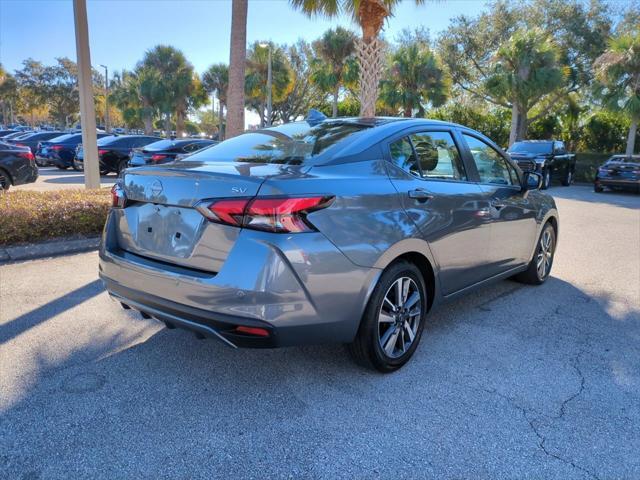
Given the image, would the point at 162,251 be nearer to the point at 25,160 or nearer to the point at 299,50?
the point at 25,160

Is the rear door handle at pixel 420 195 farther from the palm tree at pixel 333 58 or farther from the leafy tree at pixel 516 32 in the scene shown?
the palm tree at pixel 333 58

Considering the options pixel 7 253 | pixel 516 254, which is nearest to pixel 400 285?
pixel 516 254

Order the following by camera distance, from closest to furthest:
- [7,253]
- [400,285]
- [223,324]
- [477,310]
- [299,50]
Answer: [223,324]
[400,285]
[477,310]
[7,253]
[299,50]

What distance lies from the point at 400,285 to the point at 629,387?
1.62 meters

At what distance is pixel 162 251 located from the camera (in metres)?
2.87

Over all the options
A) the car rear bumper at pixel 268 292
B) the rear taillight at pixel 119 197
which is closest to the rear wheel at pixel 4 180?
the rear taillight at pixel 119 197

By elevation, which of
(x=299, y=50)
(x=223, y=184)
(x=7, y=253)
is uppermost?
(x=299, y=50)

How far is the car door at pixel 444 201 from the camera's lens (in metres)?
3.30

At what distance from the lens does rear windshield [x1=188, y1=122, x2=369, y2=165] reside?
3.16 meters

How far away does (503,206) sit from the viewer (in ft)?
14.1

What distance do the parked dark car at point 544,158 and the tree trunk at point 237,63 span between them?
10940 mm

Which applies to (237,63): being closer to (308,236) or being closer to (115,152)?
(308,236)

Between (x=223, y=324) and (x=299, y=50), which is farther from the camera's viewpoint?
(x=299, y=50)

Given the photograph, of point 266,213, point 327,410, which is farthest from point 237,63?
point 327,410
